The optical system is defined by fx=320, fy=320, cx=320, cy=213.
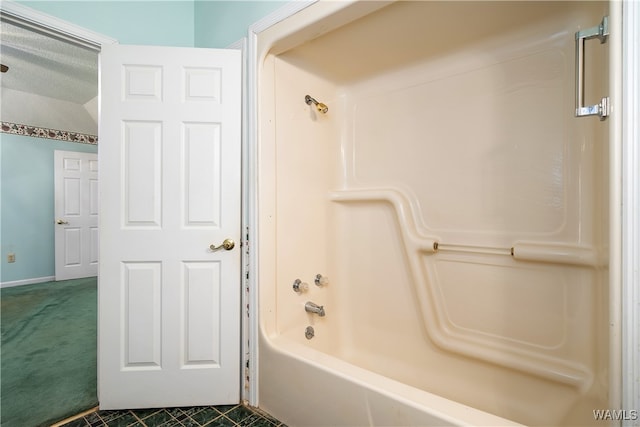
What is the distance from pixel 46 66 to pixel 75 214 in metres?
2.32

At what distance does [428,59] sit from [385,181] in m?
0.73

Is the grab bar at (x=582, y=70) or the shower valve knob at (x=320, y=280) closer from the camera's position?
the grab bar at (x=582, y=70)

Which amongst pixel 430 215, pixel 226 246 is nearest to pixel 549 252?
pixel 430 215

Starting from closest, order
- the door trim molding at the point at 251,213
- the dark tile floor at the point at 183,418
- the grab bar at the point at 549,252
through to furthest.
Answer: the grab bar at the point at 549,252 < the dark tile floor at the point at 183,418 < the door trim molding at the point at 251,213

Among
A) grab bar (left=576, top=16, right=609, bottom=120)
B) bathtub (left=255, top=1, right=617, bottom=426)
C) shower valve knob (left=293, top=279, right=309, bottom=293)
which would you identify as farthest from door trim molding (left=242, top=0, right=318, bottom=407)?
grab bar (left=576, top=16, right=609, bottom=120)

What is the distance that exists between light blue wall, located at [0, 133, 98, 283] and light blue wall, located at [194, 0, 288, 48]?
13.3ft

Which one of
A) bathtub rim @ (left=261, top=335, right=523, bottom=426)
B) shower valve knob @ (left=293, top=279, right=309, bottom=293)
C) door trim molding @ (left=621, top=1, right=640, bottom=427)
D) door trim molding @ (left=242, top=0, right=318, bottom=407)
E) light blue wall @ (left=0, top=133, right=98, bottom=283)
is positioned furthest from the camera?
light blue wall @ (left=0, top=133, right=98, bottom=283)

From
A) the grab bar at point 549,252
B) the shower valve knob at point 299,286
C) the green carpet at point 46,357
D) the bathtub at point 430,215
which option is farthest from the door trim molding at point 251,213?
the grab bar at point 549,252

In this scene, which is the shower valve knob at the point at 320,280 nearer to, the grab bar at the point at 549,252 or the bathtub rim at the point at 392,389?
the bathtub rim at the point at 392,389

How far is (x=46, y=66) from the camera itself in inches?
135

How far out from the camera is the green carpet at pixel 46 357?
5.67 ft

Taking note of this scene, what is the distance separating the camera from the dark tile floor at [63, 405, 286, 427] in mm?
1604

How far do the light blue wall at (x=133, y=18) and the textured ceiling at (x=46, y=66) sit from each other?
1.04 meters

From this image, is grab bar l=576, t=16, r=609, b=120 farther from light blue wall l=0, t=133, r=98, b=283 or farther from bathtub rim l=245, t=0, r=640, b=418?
light blue wall l=0, t=133, r=98, b=283
